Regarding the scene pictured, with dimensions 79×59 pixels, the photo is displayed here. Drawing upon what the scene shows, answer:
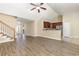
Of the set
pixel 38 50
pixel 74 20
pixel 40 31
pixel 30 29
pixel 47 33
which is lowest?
pixel 38 50

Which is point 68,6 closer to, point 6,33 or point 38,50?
point 38,50

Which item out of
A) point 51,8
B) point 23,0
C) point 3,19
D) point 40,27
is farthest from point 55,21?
point 23,0

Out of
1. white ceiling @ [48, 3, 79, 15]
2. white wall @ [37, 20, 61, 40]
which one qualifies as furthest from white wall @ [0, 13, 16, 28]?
white wall @ [37, 20, 61, 40]

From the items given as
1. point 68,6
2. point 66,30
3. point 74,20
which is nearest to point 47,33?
point 66,30

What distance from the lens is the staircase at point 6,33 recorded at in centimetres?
594

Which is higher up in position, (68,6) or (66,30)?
(68,6)

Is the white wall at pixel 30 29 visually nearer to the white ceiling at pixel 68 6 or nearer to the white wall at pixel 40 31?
the white wall at pixel 40 31

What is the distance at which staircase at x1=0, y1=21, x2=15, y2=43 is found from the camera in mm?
5938

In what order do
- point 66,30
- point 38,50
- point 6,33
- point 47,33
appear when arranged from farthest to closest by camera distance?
point 47,33 < point 66,30 < point 6,33 < point 38,50

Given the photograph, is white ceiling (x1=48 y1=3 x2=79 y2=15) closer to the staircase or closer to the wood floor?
the wood floor

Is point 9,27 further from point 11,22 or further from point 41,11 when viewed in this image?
point 41,11

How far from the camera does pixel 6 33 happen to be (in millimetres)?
6367

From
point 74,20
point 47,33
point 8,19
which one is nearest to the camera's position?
point 8,19

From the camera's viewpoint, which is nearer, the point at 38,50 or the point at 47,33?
the point at 38,50
